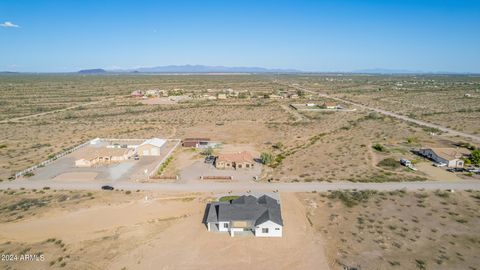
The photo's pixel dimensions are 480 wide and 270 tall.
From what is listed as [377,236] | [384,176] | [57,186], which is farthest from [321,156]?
[57,186]

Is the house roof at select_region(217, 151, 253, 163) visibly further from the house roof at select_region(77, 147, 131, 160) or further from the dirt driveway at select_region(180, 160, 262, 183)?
the house roof at select_region(77, 147, 131, 160)

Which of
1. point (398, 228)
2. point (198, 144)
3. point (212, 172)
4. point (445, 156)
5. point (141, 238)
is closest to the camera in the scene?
point (141, 238)

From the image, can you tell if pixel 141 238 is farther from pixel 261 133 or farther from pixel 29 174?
pixel 261 133

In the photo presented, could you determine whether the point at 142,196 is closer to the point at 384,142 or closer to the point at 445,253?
the point at 445,253

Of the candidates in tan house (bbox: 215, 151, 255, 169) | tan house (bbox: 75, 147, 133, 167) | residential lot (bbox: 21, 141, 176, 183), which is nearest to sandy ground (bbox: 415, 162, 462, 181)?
tan house (bbox: 215, 151, 255, 169)

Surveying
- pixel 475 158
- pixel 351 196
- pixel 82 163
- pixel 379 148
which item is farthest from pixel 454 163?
pixel 82 163

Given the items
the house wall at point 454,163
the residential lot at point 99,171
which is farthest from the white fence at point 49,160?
the house wall at point 454,163
